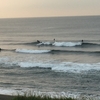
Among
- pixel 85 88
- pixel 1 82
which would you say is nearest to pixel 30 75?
pixel 1 82

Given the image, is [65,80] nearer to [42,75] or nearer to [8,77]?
[42,75]

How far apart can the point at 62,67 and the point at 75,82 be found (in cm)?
567

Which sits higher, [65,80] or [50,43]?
[50,43]

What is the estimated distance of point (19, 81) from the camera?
19.4m

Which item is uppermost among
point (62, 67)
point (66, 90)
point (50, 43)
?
point (50, 43)

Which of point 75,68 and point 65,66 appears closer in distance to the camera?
point 75,68

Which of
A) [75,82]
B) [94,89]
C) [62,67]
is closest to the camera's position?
[94,89]

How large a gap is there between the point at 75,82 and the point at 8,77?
556cm

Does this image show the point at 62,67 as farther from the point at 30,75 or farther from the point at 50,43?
the point at 50,43

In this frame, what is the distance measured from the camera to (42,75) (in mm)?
21172

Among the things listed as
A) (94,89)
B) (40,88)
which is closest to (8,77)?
(40,88)

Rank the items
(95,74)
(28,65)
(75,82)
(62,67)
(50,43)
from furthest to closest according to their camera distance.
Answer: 1. (50,43)
2. (28,65)
3. (62,67)
4. (95,74)
5. (75,82)

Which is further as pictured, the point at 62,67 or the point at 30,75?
the point at 62,67

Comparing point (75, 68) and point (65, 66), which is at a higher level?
point (65, 66)
